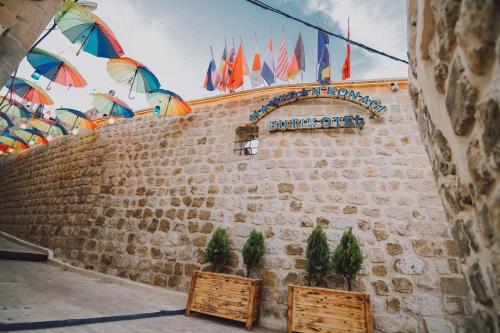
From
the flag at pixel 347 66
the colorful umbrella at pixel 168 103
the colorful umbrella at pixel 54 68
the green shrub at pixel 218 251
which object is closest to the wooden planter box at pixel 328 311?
the green shrub at pixel 218 251

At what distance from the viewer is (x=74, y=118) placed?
22.9ft

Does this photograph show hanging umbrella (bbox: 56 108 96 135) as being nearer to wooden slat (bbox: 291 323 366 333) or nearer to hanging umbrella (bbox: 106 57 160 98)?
hanging umbrella (bbox: 106 57 160 98)

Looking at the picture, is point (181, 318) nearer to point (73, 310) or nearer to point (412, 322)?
point (73, 310)

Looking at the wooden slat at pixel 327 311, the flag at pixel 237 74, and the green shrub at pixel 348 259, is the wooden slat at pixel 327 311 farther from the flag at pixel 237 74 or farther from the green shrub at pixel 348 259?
the flag at pixel 237 74

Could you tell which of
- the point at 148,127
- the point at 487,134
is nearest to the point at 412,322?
the point at 487,134

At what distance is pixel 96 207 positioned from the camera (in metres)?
6.50

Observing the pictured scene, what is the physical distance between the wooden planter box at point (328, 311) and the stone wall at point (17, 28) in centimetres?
405

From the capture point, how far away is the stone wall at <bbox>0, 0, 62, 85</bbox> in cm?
224

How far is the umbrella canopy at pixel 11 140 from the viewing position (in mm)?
8945

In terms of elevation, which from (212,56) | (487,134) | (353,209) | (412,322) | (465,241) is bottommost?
(412,322)

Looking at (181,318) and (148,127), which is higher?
(148,127)

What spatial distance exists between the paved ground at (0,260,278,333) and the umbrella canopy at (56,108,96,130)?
367cm

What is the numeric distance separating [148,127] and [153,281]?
147 inches

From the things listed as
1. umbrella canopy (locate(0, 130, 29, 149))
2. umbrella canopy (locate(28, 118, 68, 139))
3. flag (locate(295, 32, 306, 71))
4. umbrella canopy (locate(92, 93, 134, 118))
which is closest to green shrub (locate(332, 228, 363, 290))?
flag (locate(295, 32, 306, 71))
